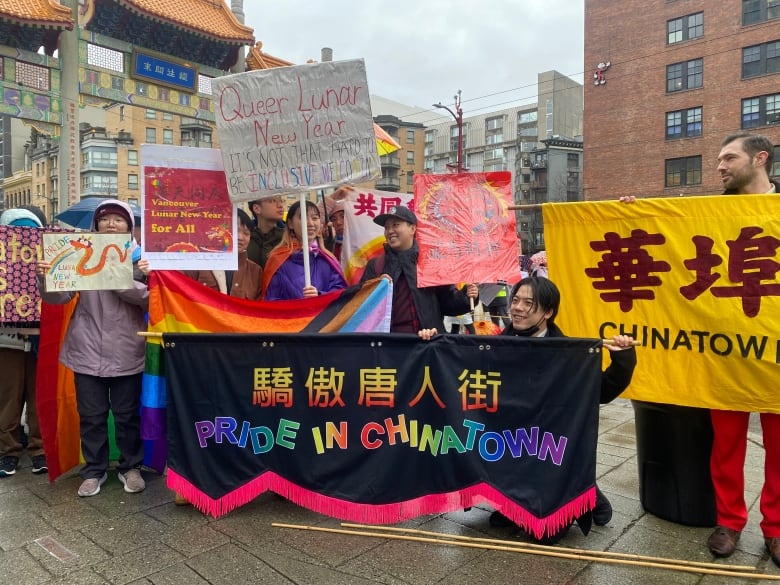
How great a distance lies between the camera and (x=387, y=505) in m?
3.16

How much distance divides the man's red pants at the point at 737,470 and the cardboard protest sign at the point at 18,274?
446cm

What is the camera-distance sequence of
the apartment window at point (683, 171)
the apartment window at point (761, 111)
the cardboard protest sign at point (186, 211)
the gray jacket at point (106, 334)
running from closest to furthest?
1. the cardboard protest sign at point (186, 211)
2. the gray jacket at point (106, 334)
3. the apartment window at point (761, 111)
4. the apartment window at point (683, 171)

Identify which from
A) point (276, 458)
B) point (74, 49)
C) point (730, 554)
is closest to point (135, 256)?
point (276, 458)

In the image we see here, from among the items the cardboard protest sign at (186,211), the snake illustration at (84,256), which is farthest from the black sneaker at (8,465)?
the cardboard protest sign at (186,211)

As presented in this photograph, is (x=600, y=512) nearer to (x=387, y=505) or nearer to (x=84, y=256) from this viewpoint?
(x=387, y=505)

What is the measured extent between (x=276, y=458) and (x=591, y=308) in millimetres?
2144

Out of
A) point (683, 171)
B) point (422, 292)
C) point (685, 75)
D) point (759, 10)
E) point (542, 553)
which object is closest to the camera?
point (542, 553)

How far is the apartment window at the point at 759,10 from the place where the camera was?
89.4 feet

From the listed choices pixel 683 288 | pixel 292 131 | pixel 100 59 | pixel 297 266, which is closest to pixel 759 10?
pixel 100 59

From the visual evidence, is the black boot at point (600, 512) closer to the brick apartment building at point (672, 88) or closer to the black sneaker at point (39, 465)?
the black sneaker at point (39, 465)

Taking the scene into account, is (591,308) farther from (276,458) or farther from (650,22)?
(650,22)

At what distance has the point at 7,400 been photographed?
165 inches

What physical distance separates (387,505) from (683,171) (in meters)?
32.2

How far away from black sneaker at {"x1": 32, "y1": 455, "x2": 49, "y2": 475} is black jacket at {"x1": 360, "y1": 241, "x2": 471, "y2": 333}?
2727mm
